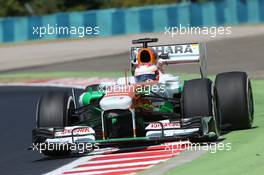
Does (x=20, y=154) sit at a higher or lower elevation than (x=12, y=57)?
lower

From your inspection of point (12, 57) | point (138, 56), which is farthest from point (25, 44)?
point (138, 56)

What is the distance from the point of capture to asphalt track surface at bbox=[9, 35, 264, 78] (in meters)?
26.7

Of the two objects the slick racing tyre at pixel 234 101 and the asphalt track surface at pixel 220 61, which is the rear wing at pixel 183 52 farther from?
the asphalt track surface at pixel 220 61

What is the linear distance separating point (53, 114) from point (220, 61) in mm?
18262

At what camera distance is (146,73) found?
1284 centimetres

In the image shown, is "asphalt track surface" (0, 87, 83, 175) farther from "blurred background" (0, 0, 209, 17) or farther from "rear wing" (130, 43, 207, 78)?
"blurred background" (0, 0, 209, 17)

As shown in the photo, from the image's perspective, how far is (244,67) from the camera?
26.4 metres

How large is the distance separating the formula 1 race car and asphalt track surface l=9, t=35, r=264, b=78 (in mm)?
10435

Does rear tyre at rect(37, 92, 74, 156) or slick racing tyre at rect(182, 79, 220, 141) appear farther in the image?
rear tyre at rect(37, 92, 74, 156)

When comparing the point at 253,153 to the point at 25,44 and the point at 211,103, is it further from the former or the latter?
the point at 25,44

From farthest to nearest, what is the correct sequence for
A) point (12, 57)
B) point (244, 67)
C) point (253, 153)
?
point (12, 57)
point (244, 67)
point (253, 153)

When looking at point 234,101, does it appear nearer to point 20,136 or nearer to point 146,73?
point 146,73

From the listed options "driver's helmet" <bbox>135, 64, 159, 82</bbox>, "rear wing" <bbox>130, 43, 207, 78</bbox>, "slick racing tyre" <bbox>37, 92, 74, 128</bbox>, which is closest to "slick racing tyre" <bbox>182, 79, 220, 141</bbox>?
"driver's helmet" <bbox>135, 64, 159, 82</bbox>

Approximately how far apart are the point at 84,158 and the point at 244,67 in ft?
51.0
